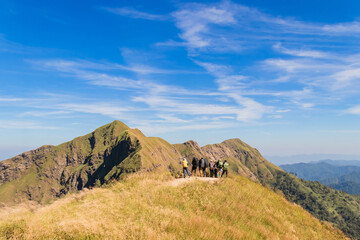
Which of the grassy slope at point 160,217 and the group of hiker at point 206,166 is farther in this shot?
the group of hiker at point 206,166

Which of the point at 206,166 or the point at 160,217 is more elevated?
the point at 206,166

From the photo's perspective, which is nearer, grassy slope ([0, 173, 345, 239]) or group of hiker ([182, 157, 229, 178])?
grassy slope ([0, 173, 345, 239])

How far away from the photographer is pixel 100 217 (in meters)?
6.79

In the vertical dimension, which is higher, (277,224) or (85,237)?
(85,237)

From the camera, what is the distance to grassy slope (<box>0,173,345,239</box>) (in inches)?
232

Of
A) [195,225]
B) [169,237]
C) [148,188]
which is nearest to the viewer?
[169,237]

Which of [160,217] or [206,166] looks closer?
[160,217]

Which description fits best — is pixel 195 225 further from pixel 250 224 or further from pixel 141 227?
pixel 250 224

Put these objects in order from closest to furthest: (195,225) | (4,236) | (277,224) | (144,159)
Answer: (4,236), (195,225), (277,224), (144,159)

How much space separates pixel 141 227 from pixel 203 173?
15370 mm

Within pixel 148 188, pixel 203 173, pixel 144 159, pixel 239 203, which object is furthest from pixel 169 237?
pixel 144 159

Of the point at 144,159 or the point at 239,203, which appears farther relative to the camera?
the point at 144,159

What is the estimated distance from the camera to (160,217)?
7.53 meters

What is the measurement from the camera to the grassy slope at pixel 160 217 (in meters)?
5.89
